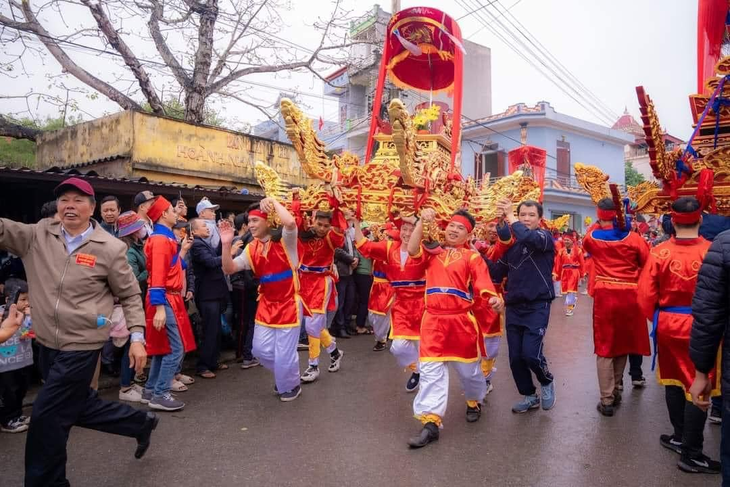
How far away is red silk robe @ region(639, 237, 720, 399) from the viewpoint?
137 inches

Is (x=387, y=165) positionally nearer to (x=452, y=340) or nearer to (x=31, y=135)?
(x=452, y=340)

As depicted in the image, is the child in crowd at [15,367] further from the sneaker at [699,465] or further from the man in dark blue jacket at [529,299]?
the sneaker at [699,465]

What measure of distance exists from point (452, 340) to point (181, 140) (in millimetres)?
7816

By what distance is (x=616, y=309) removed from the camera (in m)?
4.53

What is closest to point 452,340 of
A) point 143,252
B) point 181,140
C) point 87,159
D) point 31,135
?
point 143,252

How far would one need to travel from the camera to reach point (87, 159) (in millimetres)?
9953

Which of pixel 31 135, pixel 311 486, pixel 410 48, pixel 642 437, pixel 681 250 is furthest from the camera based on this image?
pixel 31 135

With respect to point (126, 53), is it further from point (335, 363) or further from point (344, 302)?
point (335, 363)

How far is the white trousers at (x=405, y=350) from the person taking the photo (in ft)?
16.3

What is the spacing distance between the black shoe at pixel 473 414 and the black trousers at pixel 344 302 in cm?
402

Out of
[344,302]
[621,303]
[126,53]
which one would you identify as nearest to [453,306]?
[621,303]

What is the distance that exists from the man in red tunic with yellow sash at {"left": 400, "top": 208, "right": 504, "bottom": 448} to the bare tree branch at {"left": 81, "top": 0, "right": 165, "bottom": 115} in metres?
9.90

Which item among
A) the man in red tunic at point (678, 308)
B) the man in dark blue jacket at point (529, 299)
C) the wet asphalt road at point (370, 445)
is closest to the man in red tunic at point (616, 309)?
the wet asphalt road at point (370, 445)

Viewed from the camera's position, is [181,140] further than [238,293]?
Yes
